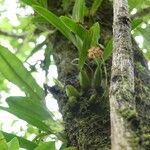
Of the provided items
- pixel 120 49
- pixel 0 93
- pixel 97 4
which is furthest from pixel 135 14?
pixel 120 49

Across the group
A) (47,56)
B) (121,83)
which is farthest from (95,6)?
(121,83)

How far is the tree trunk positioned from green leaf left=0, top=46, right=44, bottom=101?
0.38ft

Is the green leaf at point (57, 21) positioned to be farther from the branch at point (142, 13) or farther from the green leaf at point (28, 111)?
the branch at point (142, 13)

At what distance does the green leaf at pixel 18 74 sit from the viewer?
127 centimetres

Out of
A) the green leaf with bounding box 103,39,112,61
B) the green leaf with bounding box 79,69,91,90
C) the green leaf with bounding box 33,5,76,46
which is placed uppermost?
the green leaf with bounding box 33,5,76,46

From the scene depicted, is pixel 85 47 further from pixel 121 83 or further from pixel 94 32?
→ pixel 121 83

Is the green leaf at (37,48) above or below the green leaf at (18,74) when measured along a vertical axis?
above

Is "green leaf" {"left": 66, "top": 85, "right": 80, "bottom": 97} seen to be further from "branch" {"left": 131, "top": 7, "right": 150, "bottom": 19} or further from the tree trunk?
"branch" {"left": 131, "top": 7, "right": 150, "bottom": 19}

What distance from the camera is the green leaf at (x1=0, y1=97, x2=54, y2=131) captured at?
1186 millimetres

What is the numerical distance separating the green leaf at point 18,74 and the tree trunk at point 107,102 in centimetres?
11

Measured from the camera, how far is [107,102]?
0.98 meters

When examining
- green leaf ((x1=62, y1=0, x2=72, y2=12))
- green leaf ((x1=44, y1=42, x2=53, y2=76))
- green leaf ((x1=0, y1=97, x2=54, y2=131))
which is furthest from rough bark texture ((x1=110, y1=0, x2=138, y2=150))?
green leaf ((x1=44, y1=42, x2=53, y2=76))

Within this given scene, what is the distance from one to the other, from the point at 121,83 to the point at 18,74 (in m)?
0.76

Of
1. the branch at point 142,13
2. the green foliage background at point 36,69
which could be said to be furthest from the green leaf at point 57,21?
the branch at point 142,13
